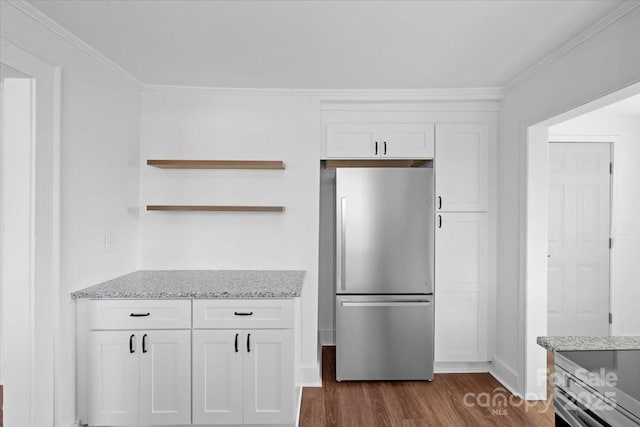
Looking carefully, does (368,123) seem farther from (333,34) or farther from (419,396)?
(419,396)

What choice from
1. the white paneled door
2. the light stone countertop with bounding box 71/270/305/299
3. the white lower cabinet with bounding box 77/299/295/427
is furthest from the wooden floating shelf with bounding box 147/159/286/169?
the white paneled door

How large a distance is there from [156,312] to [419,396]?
2.01m

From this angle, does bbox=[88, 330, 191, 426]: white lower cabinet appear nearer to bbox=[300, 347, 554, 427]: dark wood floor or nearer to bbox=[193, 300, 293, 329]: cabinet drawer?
bbox=[193, 300, 293, 329]: cabinet drawer

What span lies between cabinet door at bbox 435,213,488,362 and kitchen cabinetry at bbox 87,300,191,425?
2.07 meters

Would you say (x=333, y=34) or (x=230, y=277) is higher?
(x=333, y=34)

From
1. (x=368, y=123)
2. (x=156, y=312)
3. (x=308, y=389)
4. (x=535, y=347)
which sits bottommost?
(x=308, y=389)

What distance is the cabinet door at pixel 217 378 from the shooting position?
2.37 metres

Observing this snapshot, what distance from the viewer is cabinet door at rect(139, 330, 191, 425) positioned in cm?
236

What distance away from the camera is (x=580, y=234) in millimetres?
3895

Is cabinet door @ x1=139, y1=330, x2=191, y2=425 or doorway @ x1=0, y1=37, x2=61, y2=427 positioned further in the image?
cabinet door @ x1=139, y1=330, x2=191, y2=425

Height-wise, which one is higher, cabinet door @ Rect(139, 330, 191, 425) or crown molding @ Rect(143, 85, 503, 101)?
crown molding @ Rect(143, 85, 503, 101)

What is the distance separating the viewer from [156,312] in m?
2.37

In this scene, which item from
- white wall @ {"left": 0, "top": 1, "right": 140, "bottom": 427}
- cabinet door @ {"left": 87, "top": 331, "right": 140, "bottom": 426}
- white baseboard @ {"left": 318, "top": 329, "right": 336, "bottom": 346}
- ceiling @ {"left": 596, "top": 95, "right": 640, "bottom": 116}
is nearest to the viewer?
white wall @ {"left": 0, "top": 1, "right": 140, "bottom": 427}

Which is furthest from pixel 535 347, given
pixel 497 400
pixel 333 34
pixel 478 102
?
pixel 333 34
